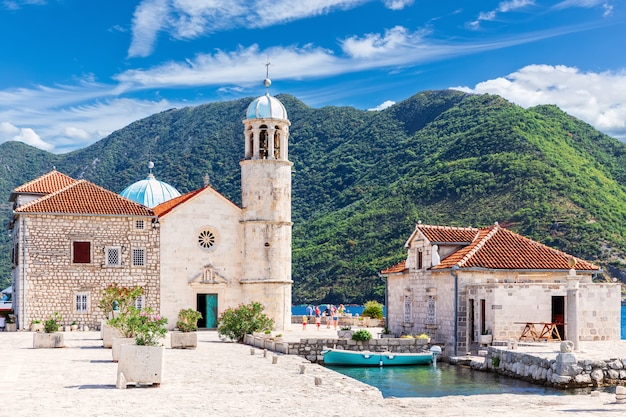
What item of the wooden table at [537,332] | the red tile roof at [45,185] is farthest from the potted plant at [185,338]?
the red tile roof at [45,185]

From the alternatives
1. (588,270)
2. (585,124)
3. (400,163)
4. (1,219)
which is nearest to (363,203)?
(400,163)

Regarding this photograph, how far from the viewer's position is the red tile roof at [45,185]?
4349cm

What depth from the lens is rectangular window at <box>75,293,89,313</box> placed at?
Answer: 133 ft

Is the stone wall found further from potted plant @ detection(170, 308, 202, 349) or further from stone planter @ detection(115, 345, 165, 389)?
stone planter @ detection(115, 345, 165, 389)

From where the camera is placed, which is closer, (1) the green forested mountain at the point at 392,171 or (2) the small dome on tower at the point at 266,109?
(2) the small dome on tower at the point at 266,109

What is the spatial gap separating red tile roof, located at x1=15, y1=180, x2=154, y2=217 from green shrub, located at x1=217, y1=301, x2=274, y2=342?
32.7ft

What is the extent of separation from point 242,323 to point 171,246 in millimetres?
9872

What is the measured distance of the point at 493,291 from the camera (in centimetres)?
2934

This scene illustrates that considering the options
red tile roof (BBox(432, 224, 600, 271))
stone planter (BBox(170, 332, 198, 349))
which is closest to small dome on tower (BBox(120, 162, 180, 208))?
stone planter (BBox(170, 332, 198, 349))

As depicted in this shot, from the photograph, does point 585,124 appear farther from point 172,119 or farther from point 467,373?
point 467,373

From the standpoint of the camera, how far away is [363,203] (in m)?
115

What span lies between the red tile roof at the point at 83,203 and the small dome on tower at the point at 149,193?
30.6 feet

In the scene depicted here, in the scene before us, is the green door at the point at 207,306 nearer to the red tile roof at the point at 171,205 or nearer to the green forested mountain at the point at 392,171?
the red tile roof at the point at 171,205

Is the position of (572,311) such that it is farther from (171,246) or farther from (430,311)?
(171,246)
